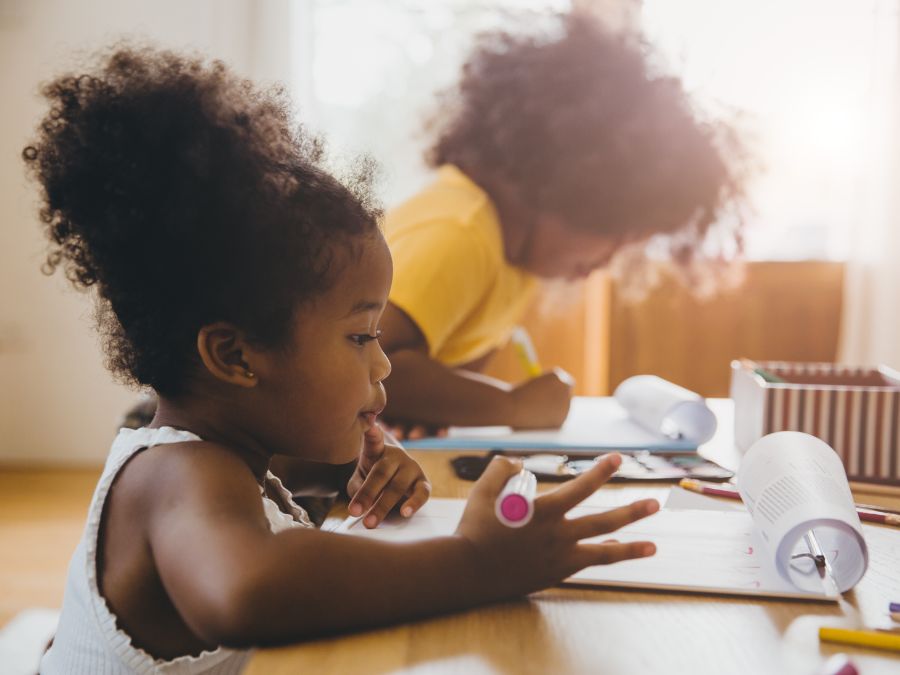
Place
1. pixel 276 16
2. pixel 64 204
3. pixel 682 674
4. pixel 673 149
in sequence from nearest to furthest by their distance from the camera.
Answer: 1. pixel 682 674
2. pixel 64 204
3. pixel 673 149
4. pixel 276 16

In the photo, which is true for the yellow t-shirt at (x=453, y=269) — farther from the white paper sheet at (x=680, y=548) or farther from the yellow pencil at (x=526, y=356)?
the white paper sheet at (x=680, y=548)

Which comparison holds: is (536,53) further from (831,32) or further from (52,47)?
(52,47)

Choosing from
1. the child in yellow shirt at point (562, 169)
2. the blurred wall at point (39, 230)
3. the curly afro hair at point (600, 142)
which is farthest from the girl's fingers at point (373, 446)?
the blurred wall at point (39, 230)

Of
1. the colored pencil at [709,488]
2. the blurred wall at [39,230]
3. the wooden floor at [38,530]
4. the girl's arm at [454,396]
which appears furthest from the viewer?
the blurred wall at [39,230]

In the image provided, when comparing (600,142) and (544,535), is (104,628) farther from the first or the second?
(600,142)

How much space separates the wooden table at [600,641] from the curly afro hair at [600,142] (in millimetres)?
974

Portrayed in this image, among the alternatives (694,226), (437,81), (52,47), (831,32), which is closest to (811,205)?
(831,32)

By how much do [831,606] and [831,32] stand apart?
2.66m

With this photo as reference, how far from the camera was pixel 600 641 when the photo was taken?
1.37ft

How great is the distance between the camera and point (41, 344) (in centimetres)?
276

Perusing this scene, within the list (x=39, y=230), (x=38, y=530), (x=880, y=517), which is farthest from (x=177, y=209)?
(x=39, y=230)

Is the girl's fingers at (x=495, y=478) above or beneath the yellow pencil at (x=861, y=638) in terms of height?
above

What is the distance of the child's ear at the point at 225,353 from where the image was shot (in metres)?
0.55

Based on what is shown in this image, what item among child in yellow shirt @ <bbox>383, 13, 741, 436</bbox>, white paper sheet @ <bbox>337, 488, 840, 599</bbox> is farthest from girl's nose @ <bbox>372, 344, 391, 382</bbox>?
child in yellow shirt @ <bbox>383, 13, 741, 436</bbox>
